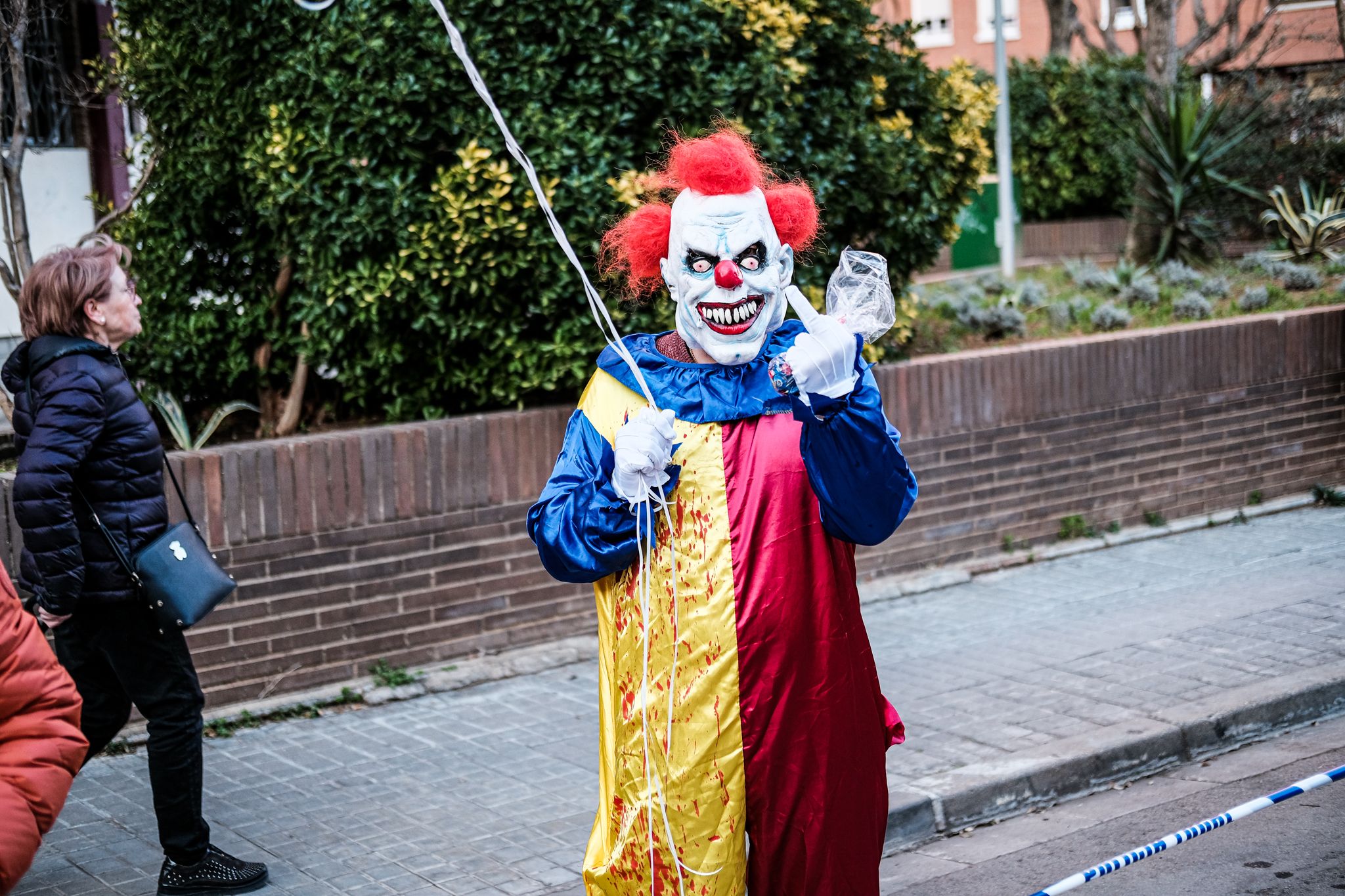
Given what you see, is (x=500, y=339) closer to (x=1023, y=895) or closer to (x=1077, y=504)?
(x=1023, y=895)

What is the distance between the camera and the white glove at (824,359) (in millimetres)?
2660

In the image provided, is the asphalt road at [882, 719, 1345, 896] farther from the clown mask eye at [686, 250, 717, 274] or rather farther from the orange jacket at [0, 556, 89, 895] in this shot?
the orange jacket at [0, 556, 89, 895]

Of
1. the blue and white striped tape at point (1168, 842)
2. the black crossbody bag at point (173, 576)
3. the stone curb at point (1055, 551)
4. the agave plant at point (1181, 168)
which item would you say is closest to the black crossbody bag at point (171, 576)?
the black crossbody bag at point (173, 576)

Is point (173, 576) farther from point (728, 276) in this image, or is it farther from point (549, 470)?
point (549, 470)

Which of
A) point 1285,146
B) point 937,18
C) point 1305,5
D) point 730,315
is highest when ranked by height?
point 937,18

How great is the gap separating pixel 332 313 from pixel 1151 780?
4030 millimetres

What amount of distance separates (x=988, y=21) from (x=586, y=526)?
3078 centimetres

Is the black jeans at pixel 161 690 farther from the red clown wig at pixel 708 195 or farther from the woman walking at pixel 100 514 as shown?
the red clown wig at pixel 708 195

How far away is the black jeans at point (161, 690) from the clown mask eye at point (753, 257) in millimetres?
2234

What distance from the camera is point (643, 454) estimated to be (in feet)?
8.93

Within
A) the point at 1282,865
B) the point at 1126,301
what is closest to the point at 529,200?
the point at 1282,865

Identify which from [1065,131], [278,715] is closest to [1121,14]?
[1065,131]

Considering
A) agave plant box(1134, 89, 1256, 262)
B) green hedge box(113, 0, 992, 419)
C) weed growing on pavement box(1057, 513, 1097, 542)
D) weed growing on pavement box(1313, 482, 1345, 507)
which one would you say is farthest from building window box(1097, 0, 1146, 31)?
green hedge box(113, 0, 992, 419)

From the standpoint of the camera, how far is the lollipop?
282cm
